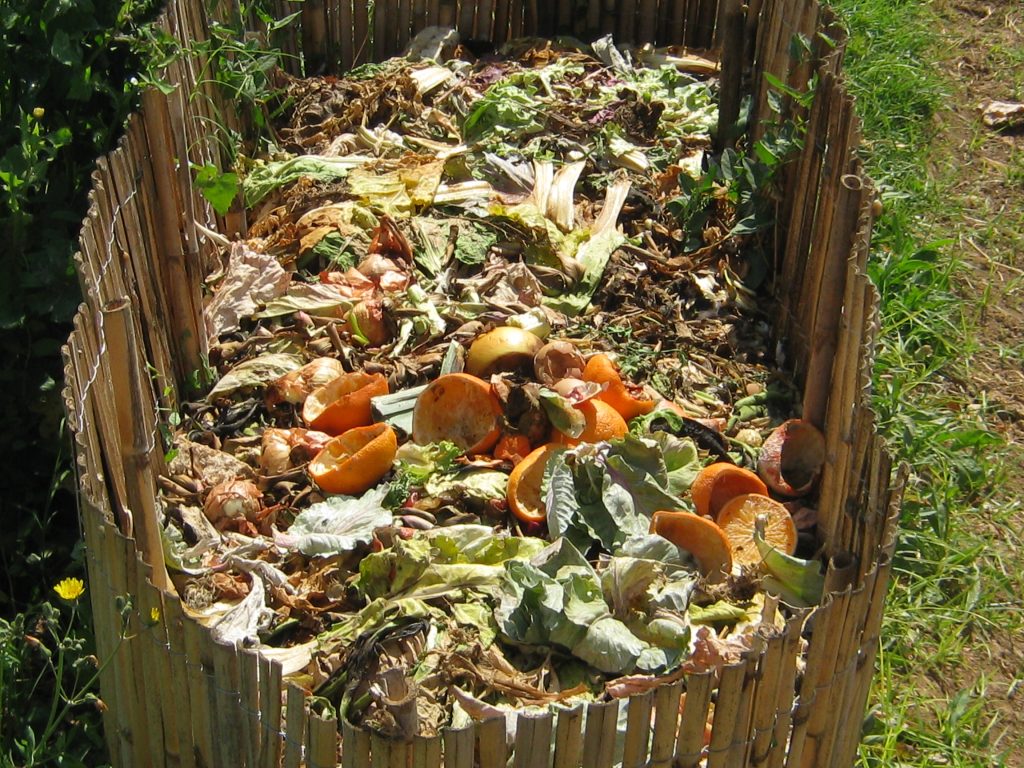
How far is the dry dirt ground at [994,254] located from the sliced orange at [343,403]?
219 centimetres

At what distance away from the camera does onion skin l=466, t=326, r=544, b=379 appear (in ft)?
16.0

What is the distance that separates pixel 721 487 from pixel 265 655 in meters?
1.64

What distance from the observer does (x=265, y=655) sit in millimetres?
3793

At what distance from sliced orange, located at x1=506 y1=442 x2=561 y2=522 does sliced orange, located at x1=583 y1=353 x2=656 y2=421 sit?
43 centimetres

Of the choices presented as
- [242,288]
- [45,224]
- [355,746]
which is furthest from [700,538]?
[45,224]

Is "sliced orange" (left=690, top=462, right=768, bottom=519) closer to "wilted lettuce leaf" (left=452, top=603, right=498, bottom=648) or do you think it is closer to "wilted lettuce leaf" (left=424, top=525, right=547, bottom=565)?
"wilted lettuce leaf" (left=424, top=525, right=547, bottom=565)

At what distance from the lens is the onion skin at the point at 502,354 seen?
4863 mm

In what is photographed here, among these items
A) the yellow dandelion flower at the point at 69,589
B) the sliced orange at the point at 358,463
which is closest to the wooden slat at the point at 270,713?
the yellow dandelion flower at the point at 69,589

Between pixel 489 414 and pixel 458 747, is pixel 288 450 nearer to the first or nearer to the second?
pixel 489 414

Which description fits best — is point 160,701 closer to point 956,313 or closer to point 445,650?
point 445,650

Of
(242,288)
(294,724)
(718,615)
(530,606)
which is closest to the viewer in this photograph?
(294,724)

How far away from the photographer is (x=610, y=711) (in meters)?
2.83

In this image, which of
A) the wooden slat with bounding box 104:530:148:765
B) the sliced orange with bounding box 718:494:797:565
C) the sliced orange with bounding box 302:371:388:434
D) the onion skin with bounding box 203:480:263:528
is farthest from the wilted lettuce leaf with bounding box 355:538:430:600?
the sliced orange with bounding box 718:494:797:565

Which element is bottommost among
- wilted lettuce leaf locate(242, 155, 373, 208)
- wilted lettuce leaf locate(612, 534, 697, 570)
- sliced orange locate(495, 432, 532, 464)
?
wilted lettuce leaf locate(612, 534, 697, 570)
